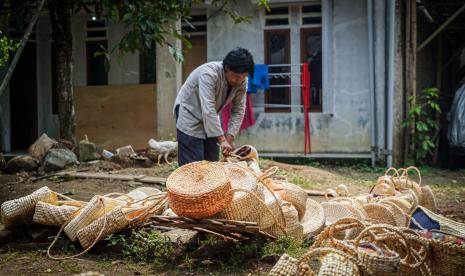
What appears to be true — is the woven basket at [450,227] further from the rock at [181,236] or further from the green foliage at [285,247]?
the rock at [181,236]

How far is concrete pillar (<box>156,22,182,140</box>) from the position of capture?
1248cm

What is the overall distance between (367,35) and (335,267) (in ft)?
32.1

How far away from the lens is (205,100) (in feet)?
18.5

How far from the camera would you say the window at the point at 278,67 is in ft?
41.5

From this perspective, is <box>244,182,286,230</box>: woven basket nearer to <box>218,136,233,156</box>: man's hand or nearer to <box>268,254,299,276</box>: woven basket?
<box>218,136,233,156</box>: man's hand

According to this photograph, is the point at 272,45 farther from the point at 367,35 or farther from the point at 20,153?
the point at 20,153

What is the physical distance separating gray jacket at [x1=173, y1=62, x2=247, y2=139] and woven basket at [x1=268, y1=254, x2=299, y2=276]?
2.57 metres

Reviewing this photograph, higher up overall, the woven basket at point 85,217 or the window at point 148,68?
the window at point 148,68

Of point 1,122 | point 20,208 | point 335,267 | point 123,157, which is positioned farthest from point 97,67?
point 335,267

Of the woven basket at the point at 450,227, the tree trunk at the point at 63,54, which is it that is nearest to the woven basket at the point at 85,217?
the woven basket at the point at 450,227

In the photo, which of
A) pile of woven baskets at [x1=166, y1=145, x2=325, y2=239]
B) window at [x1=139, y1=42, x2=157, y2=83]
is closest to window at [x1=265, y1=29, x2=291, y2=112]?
window at [x1=139, y1=42, x2=157, y2=83]

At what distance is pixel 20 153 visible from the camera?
13.5 metres

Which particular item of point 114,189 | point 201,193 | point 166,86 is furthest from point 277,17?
point 201,193

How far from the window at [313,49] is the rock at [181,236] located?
313 inches
